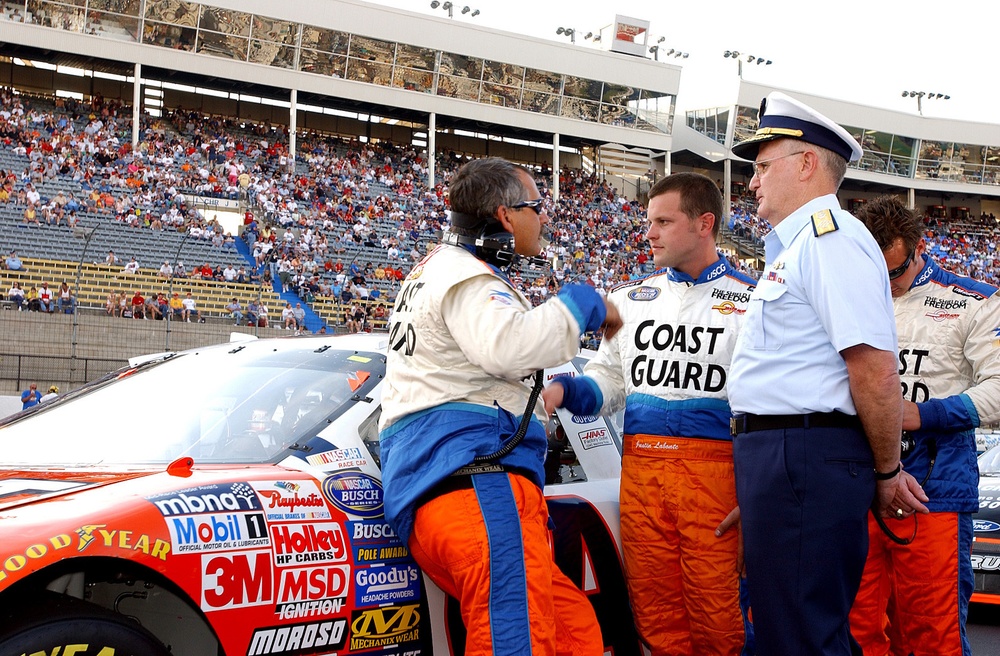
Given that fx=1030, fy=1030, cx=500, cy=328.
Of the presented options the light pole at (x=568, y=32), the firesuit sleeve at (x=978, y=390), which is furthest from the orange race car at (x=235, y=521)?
the light pole at (x=568, y=32)

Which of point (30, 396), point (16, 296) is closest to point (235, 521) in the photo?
point (30, 396)

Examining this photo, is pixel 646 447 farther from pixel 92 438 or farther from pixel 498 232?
pixel 92 438

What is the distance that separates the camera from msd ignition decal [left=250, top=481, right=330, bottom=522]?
3039 mm

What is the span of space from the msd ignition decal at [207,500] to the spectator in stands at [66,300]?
16068 millimetres

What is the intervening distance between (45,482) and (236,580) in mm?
662

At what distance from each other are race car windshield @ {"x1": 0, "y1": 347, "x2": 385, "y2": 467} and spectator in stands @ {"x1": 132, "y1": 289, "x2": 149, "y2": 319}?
15365mm

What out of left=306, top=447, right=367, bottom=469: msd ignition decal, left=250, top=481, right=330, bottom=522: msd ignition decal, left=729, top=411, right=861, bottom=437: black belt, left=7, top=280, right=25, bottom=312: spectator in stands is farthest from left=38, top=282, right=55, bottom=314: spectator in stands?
left=729, top=411, right=861, bottom=437: black belt

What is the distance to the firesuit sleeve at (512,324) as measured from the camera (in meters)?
2.88

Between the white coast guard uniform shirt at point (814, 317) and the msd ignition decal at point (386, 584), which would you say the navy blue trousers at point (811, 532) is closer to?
the white coast guard uniform shirt at point (814, 317)

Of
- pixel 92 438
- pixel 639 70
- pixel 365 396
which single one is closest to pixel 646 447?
pixel 365 396

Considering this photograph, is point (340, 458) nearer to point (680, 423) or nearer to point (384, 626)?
point (384, 626)

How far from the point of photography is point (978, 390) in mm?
3816

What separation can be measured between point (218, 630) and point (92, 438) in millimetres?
1085

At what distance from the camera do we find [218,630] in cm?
284
